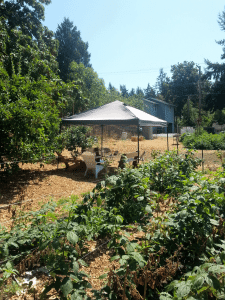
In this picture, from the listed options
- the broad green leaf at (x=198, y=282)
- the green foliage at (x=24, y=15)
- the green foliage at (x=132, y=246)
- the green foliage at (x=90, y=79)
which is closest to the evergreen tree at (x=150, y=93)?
the green foliage at (x=90, y=79)

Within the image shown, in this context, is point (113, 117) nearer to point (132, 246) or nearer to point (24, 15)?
point (132, 246)

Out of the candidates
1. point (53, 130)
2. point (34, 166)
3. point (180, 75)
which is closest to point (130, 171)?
point (53, 130)

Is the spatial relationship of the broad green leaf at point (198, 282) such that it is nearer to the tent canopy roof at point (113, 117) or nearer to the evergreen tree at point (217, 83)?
the tent canopy roof at point (113, 117)

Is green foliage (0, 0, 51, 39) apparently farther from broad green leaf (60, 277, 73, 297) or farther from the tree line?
broad green leaf (60, 277, 73, 297)

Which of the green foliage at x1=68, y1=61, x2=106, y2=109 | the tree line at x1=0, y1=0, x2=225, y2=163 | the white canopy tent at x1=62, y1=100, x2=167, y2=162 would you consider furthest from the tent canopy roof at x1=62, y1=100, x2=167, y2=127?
the green foliage at x1=68, y1=61, x2=106, y2=109

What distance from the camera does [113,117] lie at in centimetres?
834

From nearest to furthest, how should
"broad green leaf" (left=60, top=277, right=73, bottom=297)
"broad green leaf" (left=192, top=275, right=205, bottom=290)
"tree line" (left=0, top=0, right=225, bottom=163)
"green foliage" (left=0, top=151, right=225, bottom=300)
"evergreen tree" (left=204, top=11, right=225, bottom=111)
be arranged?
"broad green leaf" (left=192, top=275, right=205, bottom=290)
"broad green leaf" (left=60, top=277, right=73, bottom=297)
"green foliage" (left=0, top=151, right=225, bottom=300)
"tree line" (left=0, top=0, right=225, bottom=163)
"evergreen tree" (left=204, top=11, right=225, bottom=111)

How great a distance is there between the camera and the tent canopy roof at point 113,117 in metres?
7.91

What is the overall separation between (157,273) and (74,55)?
42559 millimetres

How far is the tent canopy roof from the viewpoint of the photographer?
7.91 m

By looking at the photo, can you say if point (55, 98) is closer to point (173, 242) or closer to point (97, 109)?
point (97, 109)

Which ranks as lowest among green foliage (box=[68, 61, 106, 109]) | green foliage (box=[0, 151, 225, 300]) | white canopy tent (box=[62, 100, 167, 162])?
green foliage (box=[0, 151, 225, 300])

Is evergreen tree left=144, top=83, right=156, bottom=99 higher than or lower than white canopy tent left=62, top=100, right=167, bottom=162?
higher

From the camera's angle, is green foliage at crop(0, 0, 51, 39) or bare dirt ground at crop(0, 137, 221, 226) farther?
green foliage at crop(0, 0, 51, 39)
